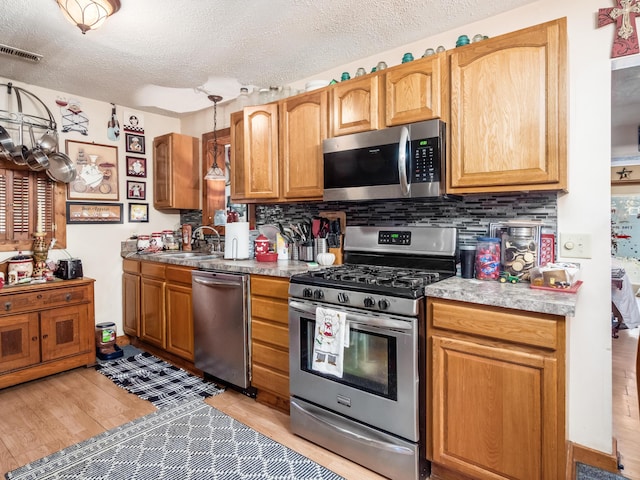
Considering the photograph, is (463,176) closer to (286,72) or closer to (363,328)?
(363,328)

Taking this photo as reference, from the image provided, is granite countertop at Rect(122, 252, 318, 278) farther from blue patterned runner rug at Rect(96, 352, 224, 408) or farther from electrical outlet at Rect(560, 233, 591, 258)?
electrical outlet at Rect(560, 233, 591, 258)

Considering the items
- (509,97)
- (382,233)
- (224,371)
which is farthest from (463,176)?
(224,371)

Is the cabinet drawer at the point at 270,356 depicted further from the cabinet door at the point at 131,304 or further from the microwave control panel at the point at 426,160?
the cabinet door at the point at 131,304

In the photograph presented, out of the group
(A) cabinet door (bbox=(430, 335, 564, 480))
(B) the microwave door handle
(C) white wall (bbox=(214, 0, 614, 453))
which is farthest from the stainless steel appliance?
(C) white wall (bbox=(214, 0, 614, 453))

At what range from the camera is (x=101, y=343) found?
130 inches

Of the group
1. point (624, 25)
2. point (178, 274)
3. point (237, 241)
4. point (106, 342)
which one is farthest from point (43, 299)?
point (624, 25)

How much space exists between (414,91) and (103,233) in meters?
3.16

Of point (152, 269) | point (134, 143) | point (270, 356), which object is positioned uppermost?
point (134, 143)

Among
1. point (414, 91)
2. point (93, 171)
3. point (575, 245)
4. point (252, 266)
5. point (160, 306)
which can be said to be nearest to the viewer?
point (575, 245)

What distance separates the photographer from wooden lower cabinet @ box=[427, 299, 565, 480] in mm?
1399

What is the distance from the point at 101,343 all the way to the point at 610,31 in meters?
4.17

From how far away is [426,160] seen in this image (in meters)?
1.94

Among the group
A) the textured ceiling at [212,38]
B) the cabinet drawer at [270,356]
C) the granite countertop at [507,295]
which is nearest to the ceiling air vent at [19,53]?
the textured ceiling at [212,38]

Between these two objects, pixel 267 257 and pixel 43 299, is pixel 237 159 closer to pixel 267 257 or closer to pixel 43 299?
pixel 267 257
